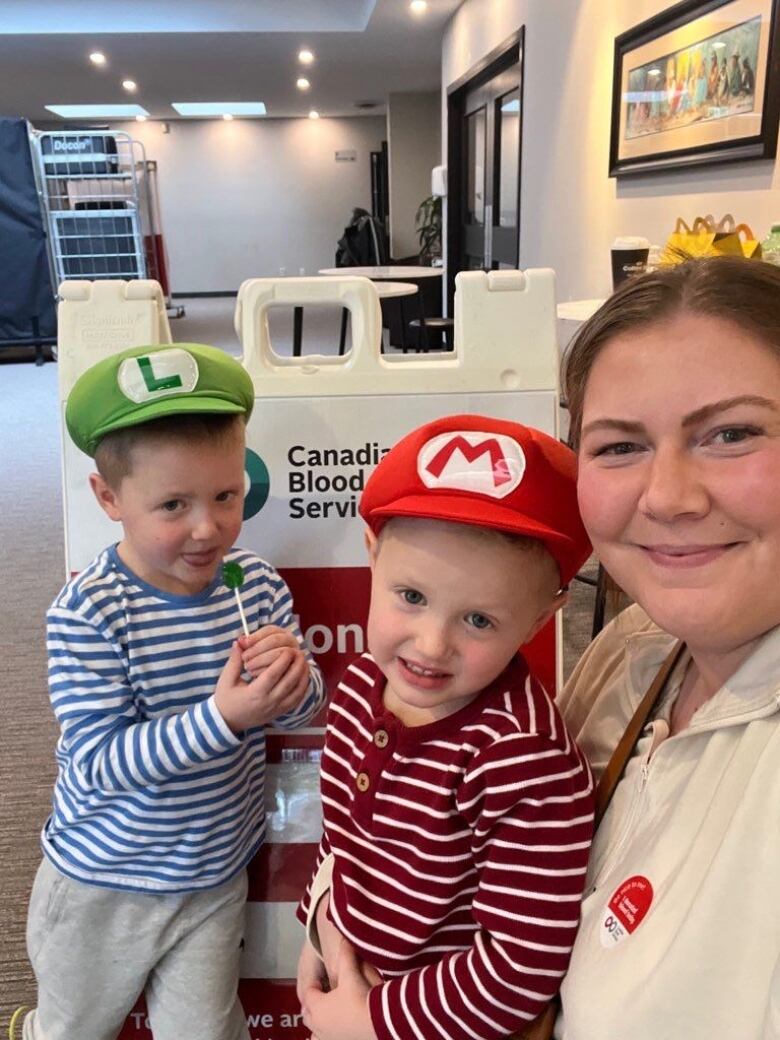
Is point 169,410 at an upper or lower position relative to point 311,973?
upper

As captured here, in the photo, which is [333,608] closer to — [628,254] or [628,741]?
[628,741]

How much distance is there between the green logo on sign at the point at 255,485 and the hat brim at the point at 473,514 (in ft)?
1.58

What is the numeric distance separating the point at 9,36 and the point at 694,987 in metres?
8.66

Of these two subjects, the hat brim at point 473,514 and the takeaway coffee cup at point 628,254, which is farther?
the takeaway coffee cup at point 628,254

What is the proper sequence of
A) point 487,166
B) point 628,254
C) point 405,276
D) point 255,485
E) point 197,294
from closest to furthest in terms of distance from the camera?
point 255,485, point 628,254, point 405,276, point 487,166, point 197,294

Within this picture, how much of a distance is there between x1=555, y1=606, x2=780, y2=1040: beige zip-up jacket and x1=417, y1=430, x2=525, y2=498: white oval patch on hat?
25 centimetres

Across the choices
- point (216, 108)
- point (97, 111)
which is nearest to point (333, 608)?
point (216, 108)

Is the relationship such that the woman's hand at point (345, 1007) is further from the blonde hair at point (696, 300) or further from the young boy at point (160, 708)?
the blonde hair at point (696, 300)

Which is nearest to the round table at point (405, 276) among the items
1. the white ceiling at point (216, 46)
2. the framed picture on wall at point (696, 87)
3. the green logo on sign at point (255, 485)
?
the framed picture on wall at point (696, 87)

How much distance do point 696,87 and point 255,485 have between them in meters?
2.51

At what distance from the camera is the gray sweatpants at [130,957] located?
1.11m

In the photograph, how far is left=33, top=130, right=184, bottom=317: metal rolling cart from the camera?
7.41 m

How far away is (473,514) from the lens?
75 centimetres

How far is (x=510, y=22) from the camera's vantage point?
5.31 meters
